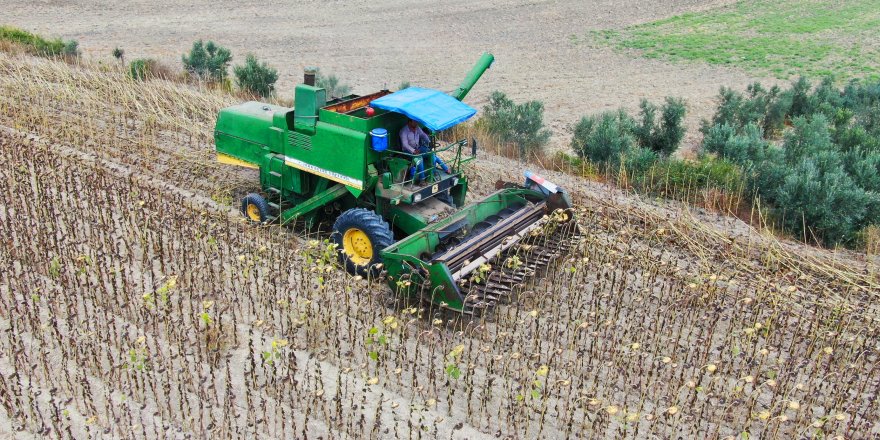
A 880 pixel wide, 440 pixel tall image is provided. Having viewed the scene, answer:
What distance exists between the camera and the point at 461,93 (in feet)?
29.0

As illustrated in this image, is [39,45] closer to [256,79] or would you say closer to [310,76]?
[256,79]

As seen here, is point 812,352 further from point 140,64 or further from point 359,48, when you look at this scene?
point 359,48

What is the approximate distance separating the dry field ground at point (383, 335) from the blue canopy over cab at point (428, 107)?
1770 mm

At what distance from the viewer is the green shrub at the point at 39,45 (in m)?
18.2

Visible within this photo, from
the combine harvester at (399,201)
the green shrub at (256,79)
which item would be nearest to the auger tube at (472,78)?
the combine harvester at (399,201)

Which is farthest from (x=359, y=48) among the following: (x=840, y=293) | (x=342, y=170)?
(x=840, y=293)

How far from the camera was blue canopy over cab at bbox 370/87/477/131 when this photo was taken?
7.71 metres

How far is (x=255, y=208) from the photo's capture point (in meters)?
9.27

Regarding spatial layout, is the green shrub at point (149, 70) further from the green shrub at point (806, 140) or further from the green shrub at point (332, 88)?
the green shrub at point (806, 140)

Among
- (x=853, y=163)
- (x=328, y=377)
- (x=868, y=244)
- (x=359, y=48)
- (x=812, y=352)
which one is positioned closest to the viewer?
(x=328, y=377)

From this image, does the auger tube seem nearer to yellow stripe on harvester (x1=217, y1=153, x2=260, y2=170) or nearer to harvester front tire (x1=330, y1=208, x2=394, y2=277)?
harvester front tire (x1=330, y1=208, x2=394, y2=277)

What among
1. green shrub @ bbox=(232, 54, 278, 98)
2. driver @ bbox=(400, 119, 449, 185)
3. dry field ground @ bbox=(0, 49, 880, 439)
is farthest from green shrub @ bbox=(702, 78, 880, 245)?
green shrub @ bbox=(232, 54, 278, 98)

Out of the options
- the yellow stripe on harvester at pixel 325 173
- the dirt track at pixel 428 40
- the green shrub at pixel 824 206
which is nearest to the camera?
the yellow stripe on harvester at pixel 325 173

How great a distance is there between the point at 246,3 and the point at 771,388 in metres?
29.1
